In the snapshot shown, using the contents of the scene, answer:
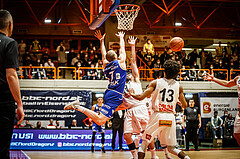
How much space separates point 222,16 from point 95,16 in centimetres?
1945

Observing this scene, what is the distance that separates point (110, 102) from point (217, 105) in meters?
12.0

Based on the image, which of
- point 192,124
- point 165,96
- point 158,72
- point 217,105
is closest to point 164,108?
point 165,96

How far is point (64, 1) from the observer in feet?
81.4

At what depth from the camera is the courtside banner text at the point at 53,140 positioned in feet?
41.1

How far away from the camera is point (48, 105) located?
16.6 meters

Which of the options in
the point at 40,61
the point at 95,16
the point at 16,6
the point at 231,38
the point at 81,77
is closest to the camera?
the point at 95,16

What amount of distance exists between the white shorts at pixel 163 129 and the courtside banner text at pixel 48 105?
1109 centimetres

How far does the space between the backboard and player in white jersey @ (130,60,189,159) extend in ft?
9.23

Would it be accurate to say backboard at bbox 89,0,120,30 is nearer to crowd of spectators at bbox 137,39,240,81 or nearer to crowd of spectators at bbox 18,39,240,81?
crowd of spectators at bbox 18,39,240,81

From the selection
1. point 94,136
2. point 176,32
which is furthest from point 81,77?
point 176,32

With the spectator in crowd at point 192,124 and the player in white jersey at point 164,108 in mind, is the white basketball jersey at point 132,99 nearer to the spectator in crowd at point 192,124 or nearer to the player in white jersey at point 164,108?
the player in white jersey at point 164,108

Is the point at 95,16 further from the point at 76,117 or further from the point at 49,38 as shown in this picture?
the point at 49,38

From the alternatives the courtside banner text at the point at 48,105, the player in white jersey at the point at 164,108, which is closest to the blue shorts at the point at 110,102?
the player in white jersey at the point at 164,108

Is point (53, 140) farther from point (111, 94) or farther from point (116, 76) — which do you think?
point (116, 76)
